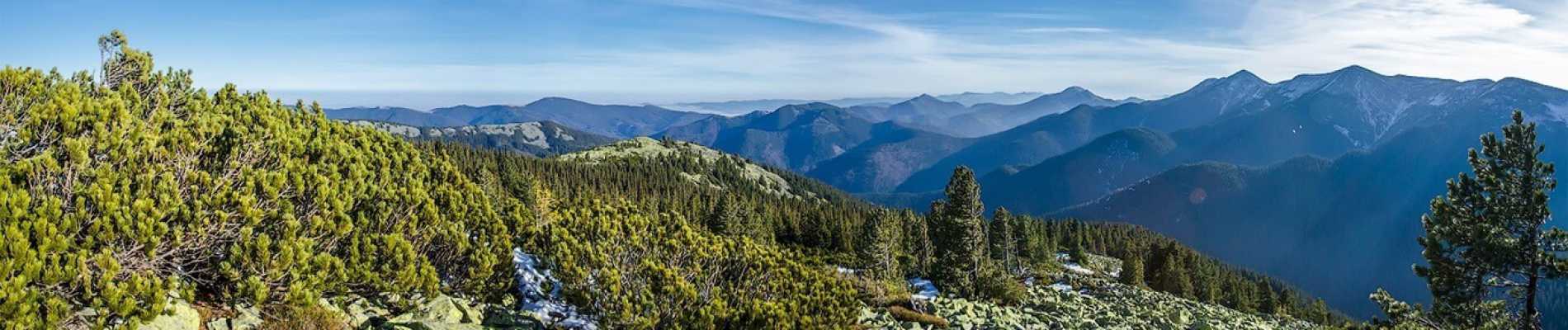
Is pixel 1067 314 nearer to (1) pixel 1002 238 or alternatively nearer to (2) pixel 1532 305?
(2) pixel 1532 305

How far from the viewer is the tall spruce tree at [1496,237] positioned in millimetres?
22156

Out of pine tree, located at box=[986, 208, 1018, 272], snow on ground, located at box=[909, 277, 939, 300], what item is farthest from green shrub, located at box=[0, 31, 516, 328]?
pine tree, located at box=[986, 208, 1018, 272]

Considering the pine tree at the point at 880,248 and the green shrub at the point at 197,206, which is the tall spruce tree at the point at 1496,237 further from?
the pine tree at the point at 880,248

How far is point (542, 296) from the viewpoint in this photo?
16.6 metres

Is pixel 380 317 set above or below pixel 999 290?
above

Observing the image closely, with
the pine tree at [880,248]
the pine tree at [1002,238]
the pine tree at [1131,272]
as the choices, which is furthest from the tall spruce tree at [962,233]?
the pine tree at [1131,272]

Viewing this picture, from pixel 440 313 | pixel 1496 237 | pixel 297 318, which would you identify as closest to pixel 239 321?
pixel 297 318

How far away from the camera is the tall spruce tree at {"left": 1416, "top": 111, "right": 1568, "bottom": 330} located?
22.2 m

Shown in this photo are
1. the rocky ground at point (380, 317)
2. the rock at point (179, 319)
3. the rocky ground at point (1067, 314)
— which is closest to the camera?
the rock at point (179, 319)

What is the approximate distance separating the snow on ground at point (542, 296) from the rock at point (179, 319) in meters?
5.44

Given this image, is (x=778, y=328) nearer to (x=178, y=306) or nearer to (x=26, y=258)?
(x=178, y=306)

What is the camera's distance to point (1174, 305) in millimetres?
53281

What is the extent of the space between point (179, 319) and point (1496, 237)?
33504 millimetres

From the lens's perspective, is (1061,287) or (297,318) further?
(1061,287)
